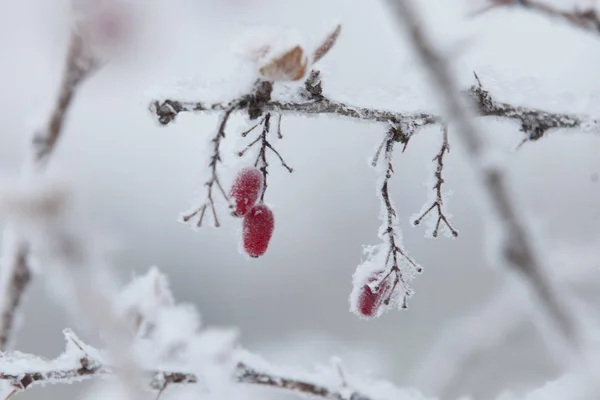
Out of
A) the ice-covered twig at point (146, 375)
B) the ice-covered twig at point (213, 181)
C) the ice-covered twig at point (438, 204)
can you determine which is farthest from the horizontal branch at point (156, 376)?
the ice-covered twig at point (438, 204)

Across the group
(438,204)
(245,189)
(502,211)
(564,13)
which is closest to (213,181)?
(245,189)

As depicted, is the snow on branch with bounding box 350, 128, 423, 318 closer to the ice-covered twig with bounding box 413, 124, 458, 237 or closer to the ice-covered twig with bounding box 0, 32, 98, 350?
the ice-covered twig with bounding box 413, 124, 458, 237

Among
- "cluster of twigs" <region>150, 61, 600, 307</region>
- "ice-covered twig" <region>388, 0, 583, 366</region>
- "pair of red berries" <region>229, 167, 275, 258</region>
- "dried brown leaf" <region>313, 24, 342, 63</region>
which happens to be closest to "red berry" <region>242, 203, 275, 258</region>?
"pair of red berries" <region>229, 167, 275, 258</region>

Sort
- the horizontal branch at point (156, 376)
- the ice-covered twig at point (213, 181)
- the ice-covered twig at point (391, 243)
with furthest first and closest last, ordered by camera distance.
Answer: the ice-covered twig at point (391, 243), the ice-covered twig at point (213, 181), the horizontal branch at point (156, 376)

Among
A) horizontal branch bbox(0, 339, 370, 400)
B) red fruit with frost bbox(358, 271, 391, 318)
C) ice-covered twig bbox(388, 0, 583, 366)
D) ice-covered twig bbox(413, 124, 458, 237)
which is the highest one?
ice-covered twig bbox(413, 124, 458, 237)

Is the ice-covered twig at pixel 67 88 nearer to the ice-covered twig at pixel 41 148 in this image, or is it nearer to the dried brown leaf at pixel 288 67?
the ice-covered twig at pixel 41 148

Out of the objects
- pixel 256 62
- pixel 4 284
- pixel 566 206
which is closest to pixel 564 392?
pixel 256 62

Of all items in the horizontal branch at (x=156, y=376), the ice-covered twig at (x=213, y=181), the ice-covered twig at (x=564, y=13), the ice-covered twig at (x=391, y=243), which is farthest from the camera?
the ice-covered twig at (x=391, y=243)
